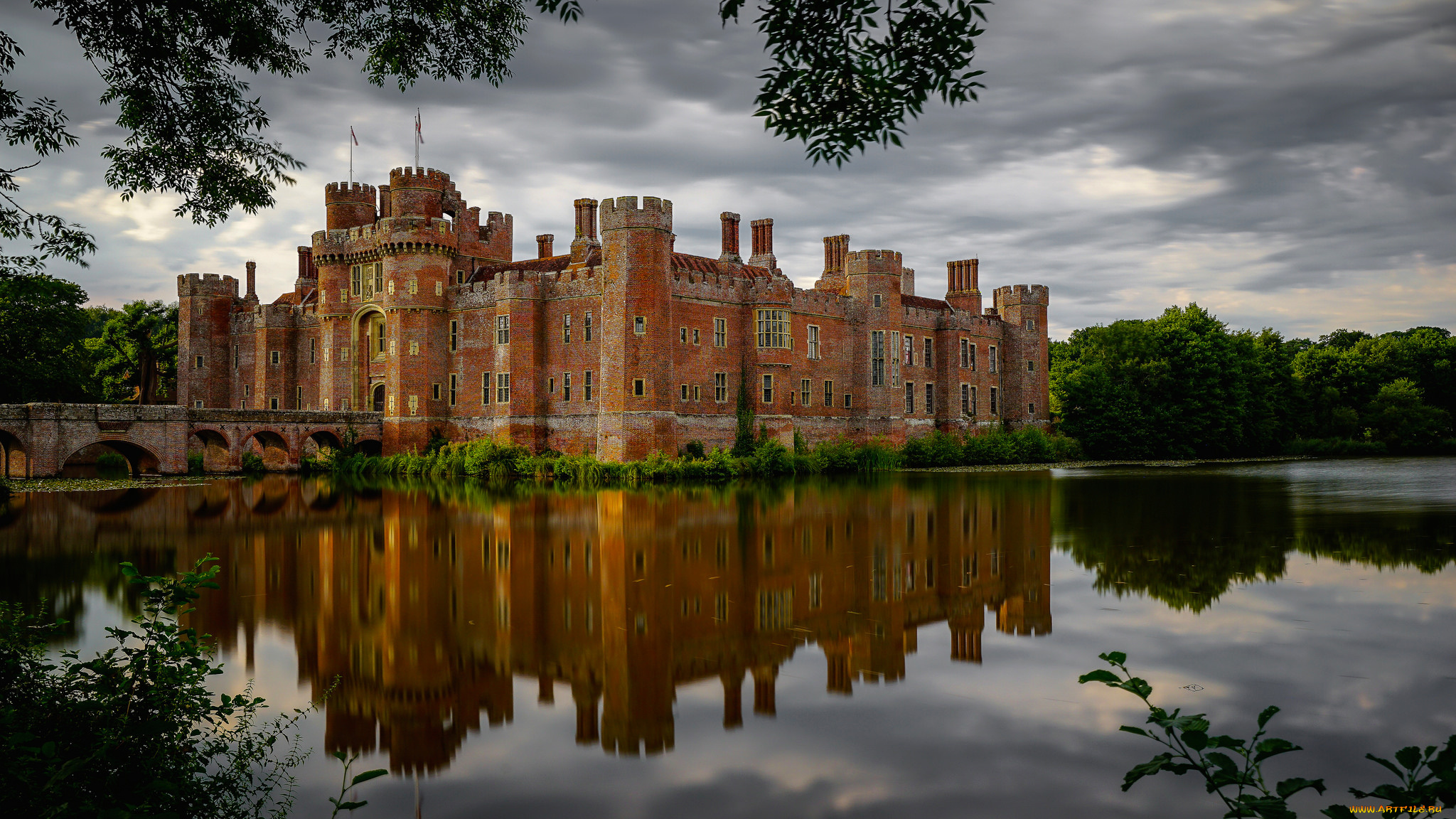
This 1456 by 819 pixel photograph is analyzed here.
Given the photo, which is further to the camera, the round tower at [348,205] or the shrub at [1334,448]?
the shrub at [1334,448]

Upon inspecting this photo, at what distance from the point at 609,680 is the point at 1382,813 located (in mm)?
6652

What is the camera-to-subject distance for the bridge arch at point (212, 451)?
149ft

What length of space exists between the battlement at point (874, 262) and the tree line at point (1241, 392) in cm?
1752

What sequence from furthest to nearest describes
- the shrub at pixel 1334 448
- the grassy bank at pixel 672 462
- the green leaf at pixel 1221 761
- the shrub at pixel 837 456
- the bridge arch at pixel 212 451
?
the shrub at pixel 1334 448
the bridge arch at pixel 212 451
the shrub at pixel 837 456
the grassy bank at pixel 672 462
the green leaf at pixel 1221 761

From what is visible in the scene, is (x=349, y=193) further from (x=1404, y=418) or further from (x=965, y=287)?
(x=1404, y=418)

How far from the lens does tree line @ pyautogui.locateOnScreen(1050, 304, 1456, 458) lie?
59594 millimetres

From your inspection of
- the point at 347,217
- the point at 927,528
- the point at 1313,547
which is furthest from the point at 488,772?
the point at 347,217

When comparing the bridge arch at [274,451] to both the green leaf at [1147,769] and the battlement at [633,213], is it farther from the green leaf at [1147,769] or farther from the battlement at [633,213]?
the green leaf at [1147,769]

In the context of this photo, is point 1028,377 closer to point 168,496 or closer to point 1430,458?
point 1430,458

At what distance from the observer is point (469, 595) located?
1298 centimetres

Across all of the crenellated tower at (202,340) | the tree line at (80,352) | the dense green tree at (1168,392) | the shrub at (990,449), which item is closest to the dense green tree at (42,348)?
the tree line at (80,352)

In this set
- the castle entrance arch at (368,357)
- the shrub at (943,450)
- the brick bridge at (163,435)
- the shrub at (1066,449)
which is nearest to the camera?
the brick bridge at (163,435)

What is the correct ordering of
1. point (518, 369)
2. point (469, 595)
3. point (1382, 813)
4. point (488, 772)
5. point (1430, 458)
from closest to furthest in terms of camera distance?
1. point (1382, 813)
2. point (488, 772)
3. point (469, 595)
4. point (518, 369)
5. point (1430, 458)

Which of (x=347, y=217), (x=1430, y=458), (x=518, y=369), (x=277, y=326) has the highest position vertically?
(x=347, y=217)
